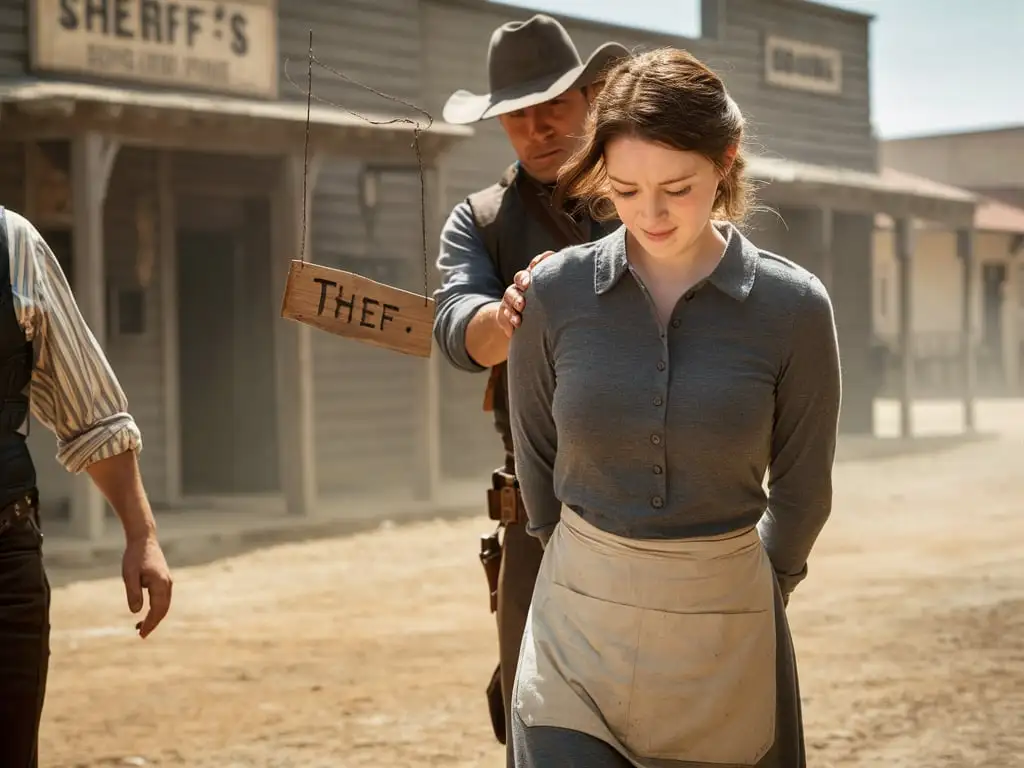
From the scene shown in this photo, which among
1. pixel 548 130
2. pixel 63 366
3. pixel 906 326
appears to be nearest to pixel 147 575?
pixel 63 366

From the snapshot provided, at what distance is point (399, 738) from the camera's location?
5.53m

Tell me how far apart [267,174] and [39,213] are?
9.51 feet

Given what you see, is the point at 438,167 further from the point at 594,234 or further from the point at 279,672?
the point at 594,234

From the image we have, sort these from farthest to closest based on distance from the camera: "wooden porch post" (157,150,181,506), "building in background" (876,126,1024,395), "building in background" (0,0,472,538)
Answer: "building in background" (876,126,1024,395), "wooden porch post" (157,150,181,506), "building in background" (0,0,472,538)

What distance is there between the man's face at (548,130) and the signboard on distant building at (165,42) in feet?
28.2

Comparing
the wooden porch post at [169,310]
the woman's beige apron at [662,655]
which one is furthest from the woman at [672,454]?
the wooden porch post at [169,310]

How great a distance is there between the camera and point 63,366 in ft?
8.98

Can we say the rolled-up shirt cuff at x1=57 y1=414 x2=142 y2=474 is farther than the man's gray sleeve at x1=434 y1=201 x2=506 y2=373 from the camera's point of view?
No

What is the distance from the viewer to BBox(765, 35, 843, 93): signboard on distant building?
19281 millimetres

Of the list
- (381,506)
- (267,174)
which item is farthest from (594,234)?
(267,174)

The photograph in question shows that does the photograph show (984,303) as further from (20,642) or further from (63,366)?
(20,642)

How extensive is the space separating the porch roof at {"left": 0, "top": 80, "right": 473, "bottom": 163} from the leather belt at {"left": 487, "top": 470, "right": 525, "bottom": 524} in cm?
644

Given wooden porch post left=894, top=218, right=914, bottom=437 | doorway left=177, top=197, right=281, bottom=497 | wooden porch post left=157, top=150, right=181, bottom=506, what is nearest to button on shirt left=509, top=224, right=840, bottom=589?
wooden porch post left=157, top=150, right=181, bottom=506

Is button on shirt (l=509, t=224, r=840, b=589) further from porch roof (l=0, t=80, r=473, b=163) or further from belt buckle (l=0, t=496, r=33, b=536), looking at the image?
porch roof (l=0, t=80, r=473, b=163)
